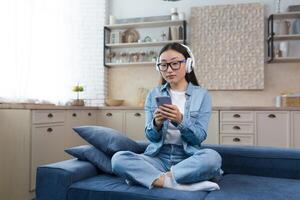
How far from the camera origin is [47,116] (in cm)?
270

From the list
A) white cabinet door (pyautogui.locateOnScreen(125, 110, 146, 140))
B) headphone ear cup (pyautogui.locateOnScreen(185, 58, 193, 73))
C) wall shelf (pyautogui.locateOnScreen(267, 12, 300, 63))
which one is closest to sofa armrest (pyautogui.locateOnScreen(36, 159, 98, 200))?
headphone ear cup (pyautogui.locateOnScreen(185, 58, 193, 73))

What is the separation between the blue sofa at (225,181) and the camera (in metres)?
1.32

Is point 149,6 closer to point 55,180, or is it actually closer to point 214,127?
point 214,127

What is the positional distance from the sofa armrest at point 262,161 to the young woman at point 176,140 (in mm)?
263

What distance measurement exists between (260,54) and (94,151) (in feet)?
9.15

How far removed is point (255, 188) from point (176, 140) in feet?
1.62

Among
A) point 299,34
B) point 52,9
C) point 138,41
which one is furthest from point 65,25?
point 299,34

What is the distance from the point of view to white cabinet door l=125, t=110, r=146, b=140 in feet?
11.7

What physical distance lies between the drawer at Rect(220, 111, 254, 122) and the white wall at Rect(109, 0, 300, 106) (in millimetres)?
560

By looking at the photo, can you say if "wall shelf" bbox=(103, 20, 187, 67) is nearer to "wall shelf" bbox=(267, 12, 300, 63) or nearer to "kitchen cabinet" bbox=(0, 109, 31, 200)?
"wall shelf" bbox=(267, 12, 300, 63)

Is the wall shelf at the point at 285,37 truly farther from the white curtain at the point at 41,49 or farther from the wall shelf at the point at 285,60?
the white curtain at the point at 41,49

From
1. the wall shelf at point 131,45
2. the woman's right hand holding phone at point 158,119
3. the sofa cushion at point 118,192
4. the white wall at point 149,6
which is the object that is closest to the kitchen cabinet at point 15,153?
the sofa cushion at point 118,192

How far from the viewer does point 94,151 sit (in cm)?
172

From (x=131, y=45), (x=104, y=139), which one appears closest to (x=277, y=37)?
(x=131, y=45)
